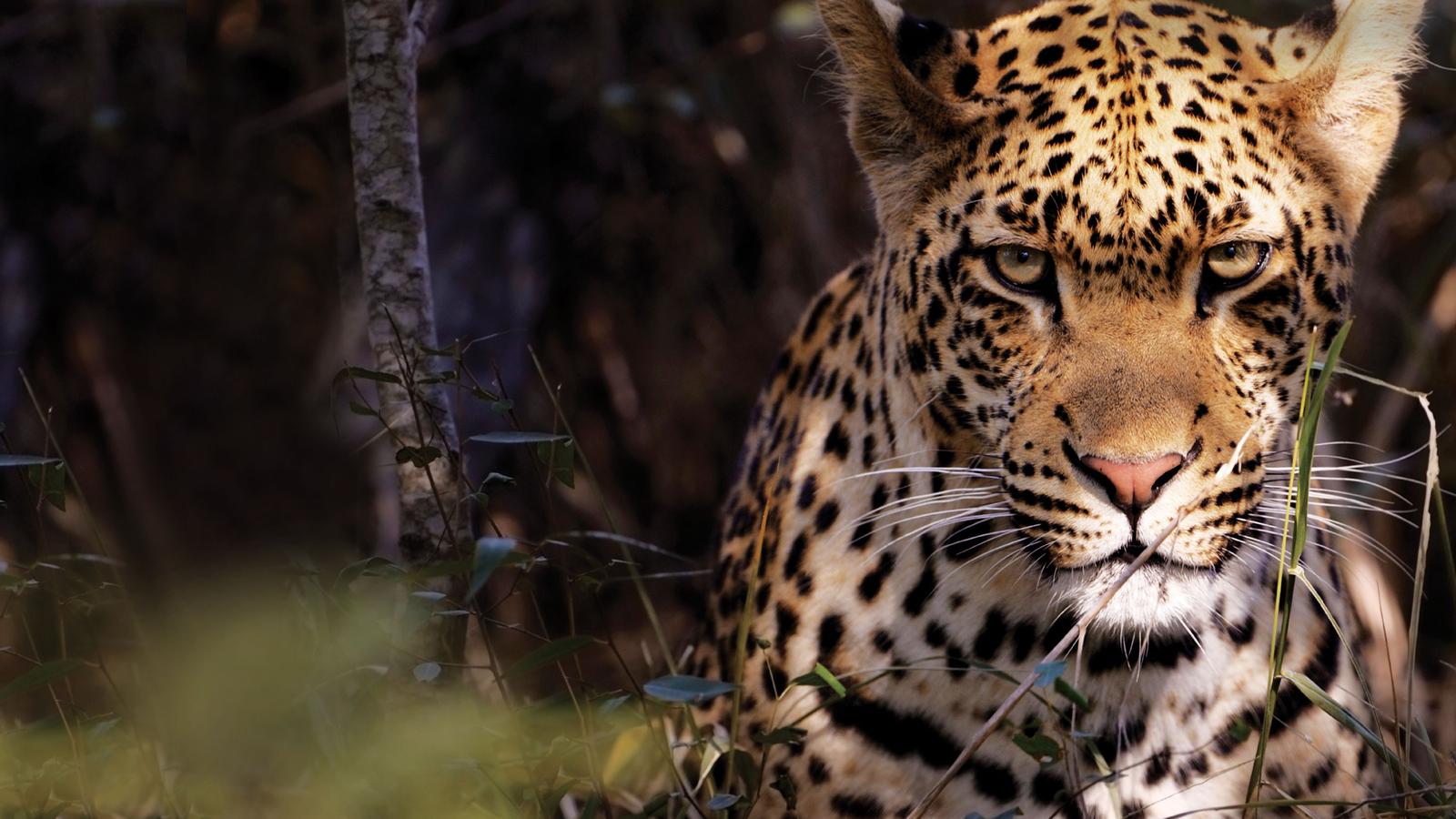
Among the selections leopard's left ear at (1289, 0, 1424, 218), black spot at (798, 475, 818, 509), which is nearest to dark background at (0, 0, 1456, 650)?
black spot at (798, 475, 818, 509)

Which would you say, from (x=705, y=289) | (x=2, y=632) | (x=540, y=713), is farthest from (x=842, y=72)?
(x=2, y=632)

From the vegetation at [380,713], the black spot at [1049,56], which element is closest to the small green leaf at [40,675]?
the vegetation at [380,713]

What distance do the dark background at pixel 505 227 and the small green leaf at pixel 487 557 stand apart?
356 cm

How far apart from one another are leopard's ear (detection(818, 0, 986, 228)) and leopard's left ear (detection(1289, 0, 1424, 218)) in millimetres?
645

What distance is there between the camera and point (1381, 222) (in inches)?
279

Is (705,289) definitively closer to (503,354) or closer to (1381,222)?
(503,354)

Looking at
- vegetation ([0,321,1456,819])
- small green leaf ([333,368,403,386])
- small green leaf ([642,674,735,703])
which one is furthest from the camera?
small green leaf ([333,368,403,386])

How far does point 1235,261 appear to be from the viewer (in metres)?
2.80

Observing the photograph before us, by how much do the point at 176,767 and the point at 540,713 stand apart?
657 millimetres

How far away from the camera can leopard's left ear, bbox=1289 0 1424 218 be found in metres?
2.94

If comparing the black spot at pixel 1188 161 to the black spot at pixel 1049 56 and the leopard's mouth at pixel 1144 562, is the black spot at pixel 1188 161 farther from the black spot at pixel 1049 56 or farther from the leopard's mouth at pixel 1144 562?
the leopard's mouth at pixel 1144 562

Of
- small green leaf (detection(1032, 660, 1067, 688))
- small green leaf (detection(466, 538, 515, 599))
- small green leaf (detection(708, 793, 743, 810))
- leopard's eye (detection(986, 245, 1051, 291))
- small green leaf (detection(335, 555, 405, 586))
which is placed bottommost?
small green leaf (detection(708, 793, 743, 810))

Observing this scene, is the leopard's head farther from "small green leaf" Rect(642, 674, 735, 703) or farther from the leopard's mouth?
"small green leaf" Rect(642, 674, 735, 703)

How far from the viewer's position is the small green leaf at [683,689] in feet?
7.63
